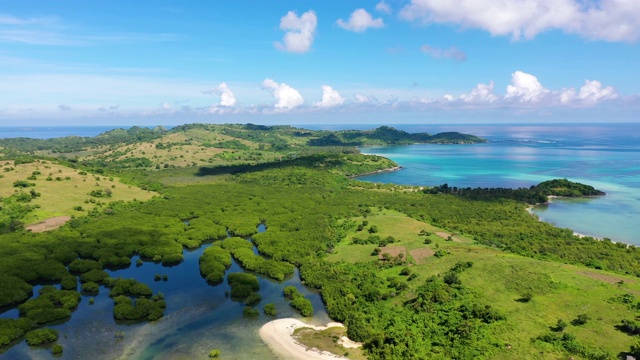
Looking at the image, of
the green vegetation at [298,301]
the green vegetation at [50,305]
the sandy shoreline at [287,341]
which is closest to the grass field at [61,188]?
the green vegetation at [50,305]

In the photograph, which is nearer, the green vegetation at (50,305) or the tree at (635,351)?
the tree at (635,351)

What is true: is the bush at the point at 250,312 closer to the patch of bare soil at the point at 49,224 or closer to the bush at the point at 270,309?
the bush at the point at 270,309

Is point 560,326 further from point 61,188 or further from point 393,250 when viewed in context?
point 61,188

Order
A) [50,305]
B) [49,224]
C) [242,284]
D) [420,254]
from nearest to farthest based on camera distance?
[50,305], [242,284], [420,254], [49,224]

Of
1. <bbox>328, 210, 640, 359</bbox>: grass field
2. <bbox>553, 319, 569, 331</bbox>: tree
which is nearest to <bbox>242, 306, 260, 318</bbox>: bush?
<bbox>328, 210, 640, 359</bbox>: grass field

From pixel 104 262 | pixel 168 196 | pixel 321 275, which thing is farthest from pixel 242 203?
pixel 321 275

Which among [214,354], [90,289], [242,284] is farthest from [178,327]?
[90,289]
